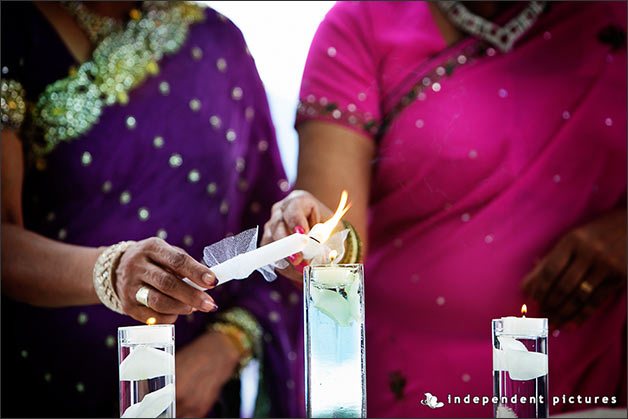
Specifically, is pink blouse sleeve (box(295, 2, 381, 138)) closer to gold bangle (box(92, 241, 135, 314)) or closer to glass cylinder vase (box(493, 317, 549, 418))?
gold bangle (box(92, 241, 135, 314))

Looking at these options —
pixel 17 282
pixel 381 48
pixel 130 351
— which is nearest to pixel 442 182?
pixel 381 48

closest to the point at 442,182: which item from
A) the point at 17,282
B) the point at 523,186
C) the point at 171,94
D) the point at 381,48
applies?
the point at 523,186

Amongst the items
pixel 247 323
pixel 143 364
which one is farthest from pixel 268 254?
pixel 247 323

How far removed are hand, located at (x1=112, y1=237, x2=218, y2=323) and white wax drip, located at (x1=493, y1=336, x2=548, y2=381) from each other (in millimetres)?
309

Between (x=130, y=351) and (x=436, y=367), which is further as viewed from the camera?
(x=436, y=367)

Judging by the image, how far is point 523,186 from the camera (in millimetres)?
1112

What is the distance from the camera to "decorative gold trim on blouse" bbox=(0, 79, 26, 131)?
1.09 metres

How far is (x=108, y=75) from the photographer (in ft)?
3.74

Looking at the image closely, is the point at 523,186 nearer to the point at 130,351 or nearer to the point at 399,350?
the point at 399,350

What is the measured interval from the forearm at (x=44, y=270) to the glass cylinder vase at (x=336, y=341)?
48cm

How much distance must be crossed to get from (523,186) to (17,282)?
0.82 meters

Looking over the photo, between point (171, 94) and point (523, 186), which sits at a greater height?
point (171, 94)

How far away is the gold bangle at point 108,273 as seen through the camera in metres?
0.91

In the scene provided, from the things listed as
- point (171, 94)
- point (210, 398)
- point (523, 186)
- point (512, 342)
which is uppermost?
point (171, 94)
